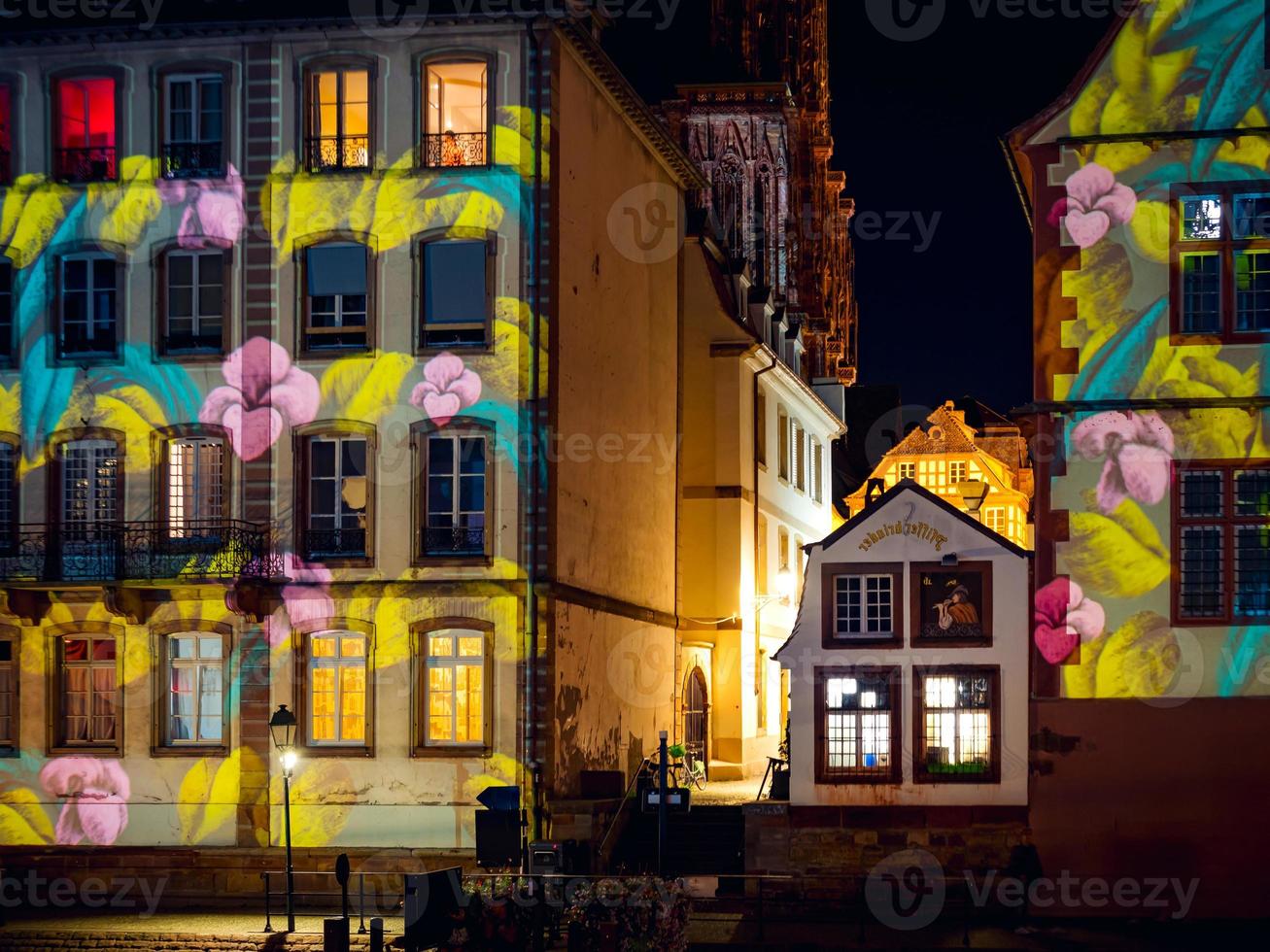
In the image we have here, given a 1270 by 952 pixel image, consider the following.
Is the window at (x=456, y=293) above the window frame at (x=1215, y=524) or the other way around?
above

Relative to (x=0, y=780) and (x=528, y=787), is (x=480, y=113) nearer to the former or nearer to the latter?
(x=528, y=787)

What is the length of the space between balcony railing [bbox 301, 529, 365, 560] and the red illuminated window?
24.7ft

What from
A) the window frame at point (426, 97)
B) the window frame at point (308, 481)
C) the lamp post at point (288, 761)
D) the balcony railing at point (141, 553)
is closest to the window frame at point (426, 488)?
the window frame at point (308, 481)

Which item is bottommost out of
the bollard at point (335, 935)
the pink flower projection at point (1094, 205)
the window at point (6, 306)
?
the bollard at point (335, 935)

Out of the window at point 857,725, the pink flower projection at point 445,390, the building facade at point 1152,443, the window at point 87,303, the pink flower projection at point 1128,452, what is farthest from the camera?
the window at point 87,303

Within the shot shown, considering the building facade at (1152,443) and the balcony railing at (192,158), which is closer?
the building facade at (1152,443)

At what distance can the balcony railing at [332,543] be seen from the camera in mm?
36594

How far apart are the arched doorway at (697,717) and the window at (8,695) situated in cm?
1518

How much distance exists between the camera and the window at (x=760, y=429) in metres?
51.8

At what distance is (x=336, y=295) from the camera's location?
37.1 m

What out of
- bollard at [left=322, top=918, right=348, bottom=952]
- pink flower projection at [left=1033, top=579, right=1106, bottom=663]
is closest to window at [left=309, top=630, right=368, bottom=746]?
bollard at [left=322, top=918, right=348, bottom=952]

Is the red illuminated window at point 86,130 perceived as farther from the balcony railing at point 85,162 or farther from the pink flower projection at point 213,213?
the pink flower projection at point 213,213

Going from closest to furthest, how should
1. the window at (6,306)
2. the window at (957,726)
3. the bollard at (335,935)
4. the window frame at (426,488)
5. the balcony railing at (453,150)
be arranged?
the bollard at (335,935), the window at (957,726), the window frame at (426,488), the balcony railing at (453,150), the window at (6,306)

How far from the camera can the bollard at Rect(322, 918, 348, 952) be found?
28.5m
